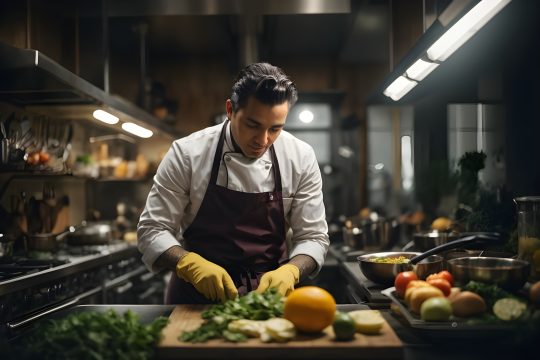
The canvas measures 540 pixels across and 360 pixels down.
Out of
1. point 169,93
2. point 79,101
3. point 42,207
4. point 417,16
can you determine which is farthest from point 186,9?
point 169,93

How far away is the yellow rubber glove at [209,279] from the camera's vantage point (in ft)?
6.12

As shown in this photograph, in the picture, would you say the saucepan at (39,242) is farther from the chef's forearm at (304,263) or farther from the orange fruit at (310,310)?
the orange fruit at (310,310)

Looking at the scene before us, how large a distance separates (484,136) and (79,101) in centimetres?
258

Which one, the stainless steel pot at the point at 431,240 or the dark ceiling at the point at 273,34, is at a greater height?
the dark ceiling at the point at 273,34

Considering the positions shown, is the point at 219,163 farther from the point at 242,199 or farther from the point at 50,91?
the point at 50,91

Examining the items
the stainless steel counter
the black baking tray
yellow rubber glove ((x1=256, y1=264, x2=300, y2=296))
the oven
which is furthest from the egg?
the stainless steel counter

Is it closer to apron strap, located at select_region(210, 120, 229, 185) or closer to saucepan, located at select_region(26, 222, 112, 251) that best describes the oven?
saucepan, located at select_region(26, 222, 112, 251)

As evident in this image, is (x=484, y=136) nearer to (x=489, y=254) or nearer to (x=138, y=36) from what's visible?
(x=489, y=254)

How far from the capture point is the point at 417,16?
288 cm

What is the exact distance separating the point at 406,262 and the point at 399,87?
122 cm

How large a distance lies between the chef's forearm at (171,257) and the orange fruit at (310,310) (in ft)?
2.13

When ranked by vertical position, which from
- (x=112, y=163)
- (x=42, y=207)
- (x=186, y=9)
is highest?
(x=186, y=9)

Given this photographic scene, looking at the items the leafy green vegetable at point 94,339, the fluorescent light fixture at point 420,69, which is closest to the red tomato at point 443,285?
the leafy green vegetable at point 94,339

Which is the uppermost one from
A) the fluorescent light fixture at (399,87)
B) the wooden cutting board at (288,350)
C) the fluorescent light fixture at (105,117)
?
the fluorescent light fixture at (399,87)
